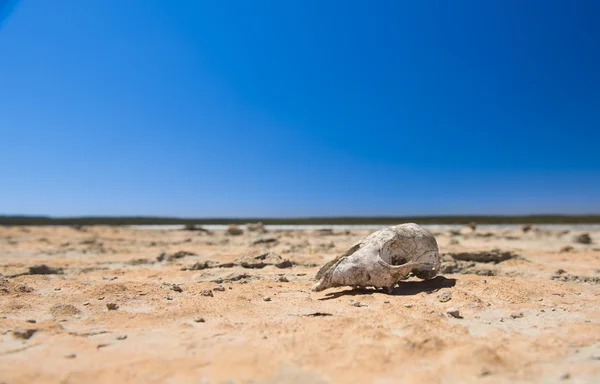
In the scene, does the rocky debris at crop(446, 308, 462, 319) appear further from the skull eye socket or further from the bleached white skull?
the skull eye socket

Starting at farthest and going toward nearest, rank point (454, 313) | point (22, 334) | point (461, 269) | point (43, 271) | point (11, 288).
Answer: point (43, 271) → point (461, 269) → point (11, 288) → point (454, 313) → point (22, 334)

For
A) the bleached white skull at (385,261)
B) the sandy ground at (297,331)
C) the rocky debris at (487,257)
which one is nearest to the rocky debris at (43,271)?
the sandy ground at (297,331)

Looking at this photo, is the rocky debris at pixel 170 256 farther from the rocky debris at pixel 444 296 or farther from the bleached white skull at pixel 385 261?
the rocky debris at pixel 444 296

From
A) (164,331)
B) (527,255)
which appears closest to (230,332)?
(164,331)

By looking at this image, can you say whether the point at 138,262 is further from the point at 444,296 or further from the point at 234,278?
the point at 444,296

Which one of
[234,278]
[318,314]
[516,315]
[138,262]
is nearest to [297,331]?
[318,314]

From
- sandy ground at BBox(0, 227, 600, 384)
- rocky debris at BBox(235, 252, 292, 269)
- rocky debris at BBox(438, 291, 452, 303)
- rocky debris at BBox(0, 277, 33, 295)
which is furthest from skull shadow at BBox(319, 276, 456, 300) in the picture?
rocky debris at BBox(0, 277, 33, 295)
